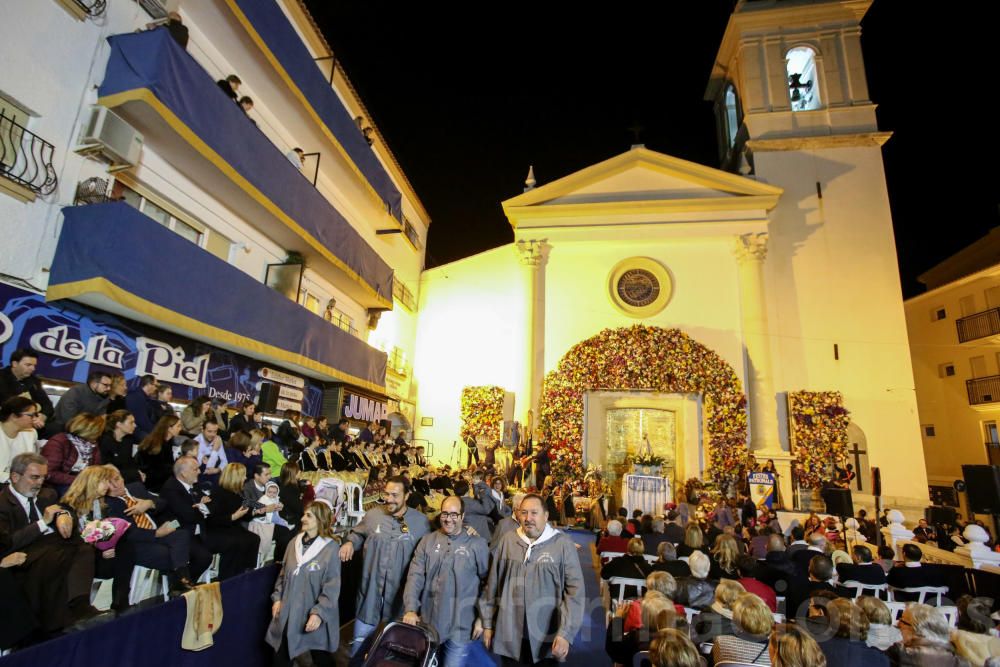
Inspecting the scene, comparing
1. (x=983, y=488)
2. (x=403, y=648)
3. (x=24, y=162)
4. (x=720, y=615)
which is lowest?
(x=403, y=648)

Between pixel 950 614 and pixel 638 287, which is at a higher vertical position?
pixel 638 287

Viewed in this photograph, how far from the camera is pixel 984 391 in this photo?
785 inches

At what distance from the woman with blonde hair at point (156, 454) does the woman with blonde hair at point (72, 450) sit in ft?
2.06

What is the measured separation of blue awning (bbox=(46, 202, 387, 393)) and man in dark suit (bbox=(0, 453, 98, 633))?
3382mm

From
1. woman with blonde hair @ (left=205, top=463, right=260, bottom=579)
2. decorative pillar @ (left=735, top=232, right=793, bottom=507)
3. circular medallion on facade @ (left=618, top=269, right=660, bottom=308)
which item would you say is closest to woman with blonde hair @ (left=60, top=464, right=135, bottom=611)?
woman with blonde hair @ (left=205, top=463, right=260, bottom=579)

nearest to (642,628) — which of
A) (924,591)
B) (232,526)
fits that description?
(232,526)

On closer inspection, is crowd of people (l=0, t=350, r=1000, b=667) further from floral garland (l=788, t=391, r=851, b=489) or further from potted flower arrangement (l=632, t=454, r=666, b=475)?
floral garland (l=788, t=391, r=851, b=489)

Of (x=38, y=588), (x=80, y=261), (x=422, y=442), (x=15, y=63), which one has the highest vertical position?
(x=15, y=63)

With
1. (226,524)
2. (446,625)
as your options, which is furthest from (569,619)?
(226,524)

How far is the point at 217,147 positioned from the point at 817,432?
52.4 feet

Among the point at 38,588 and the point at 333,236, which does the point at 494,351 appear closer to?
the point at 333,236

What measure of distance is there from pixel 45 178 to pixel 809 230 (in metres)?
18.7

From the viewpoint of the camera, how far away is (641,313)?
16250 mm

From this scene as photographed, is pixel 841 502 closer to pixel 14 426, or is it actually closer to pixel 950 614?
pixel 950 614
